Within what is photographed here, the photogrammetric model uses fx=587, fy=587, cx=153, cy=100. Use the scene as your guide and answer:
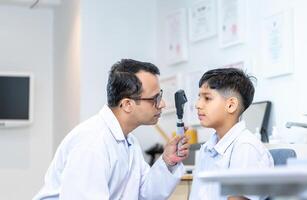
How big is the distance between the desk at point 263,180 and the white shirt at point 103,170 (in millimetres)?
974

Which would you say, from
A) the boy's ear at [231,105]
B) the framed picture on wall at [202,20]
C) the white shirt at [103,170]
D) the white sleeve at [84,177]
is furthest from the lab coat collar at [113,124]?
the framed picture on wall at [202,20]

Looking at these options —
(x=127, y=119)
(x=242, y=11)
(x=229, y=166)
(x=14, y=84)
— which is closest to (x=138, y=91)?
(x=127, y=119)

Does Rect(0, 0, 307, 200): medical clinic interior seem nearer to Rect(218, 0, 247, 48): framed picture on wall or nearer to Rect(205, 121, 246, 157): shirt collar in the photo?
Rect(218, 0, 247, 48): framed picture on wall

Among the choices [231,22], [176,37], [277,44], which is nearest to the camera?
[277,44]

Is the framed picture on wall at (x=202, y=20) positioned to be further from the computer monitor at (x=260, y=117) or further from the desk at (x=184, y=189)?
the desk at (x=184, y=189)

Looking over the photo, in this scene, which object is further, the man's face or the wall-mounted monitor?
the wall-mounted monitor

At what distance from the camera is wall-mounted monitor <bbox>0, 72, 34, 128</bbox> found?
16.0ft

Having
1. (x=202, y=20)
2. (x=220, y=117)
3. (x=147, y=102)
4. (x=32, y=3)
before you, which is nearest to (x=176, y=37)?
(x=202, y=20)

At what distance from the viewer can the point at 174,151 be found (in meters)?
2.16

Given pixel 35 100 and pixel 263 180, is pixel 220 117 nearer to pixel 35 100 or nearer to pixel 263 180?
pixel 263 180

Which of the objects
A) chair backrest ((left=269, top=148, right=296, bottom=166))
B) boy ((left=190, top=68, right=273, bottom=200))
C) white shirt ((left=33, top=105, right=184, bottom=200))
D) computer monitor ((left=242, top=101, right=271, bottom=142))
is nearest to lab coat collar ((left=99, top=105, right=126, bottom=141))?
white shirt ((left=33, top=105, right=184, bottom=200))

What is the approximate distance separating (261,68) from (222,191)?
242cm

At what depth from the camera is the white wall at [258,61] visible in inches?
121

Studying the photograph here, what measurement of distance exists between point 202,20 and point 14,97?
1809 millimetres
